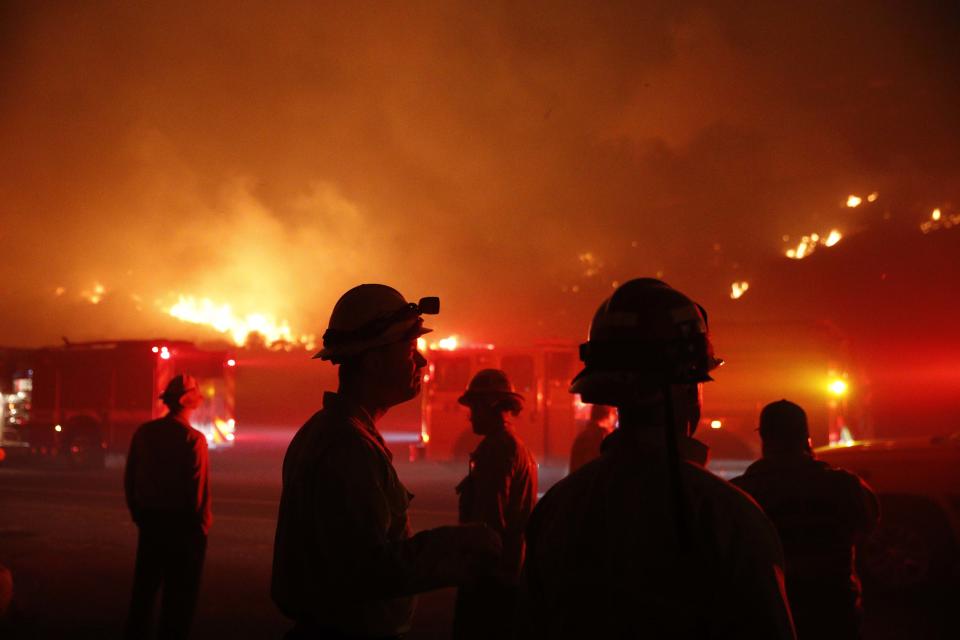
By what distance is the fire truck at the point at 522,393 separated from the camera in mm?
18766

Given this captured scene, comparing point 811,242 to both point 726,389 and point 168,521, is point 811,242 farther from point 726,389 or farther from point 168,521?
point 168,521

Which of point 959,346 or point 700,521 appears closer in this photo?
point 700,521

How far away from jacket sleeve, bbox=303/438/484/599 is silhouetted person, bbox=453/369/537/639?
174cm

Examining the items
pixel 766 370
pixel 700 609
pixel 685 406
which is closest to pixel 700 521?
pixel 700 609

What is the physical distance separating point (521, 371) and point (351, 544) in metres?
16.7

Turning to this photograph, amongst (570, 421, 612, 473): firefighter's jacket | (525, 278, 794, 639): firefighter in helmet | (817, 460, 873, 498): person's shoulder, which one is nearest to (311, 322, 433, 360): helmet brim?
(525, 278, 794, 639): firefighter in helmet

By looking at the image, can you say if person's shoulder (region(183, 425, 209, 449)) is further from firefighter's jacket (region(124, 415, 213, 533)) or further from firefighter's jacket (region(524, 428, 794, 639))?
firefighter's jacket (region(524, 428, 794, 639))

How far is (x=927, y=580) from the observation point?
8133 millimetres

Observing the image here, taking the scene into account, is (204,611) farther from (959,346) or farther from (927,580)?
(959,346)

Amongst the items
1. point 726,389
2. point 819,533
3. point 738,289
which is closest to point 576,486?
point 819,533

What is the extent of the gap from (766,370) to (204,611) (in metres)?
12.6

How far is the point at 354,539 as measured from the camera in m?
2.41

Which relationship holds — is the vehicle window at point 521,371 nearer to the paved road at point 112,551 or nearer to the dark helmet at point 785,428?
the paved road at point 112,551

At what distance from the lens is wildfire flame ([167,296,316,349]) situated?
2156 inches
